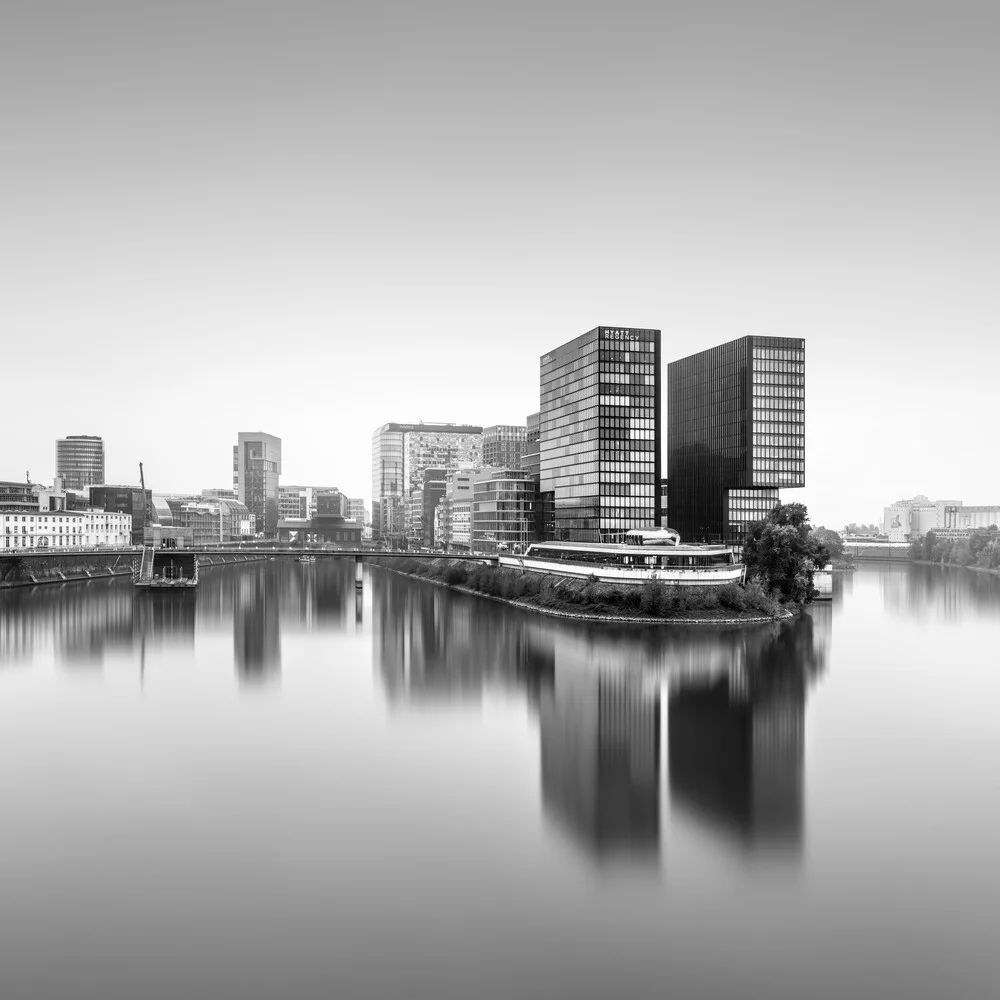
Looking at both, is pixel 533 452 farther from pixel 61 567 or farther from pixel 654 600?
pixel 61 567

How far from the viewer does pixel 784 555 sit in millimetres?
60219

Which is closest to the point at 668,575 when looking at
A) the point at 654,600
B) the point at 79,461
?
the point at 654,600

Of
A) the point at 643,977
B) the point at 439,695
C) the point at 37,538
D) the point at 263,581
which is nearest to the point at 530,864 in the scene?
the point at 643,977

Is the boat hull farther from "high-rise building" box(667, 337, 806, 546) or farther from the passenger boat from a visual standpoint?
"high-rise building" box(667, 337, 806, 546)

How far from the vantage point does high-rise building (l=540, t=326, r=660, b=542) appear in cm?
7538

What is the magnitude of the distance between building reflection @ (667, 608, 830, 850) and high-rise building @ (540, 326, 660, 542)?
33.4m

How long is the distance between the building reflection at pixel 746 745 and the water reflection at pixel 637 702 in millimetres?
67

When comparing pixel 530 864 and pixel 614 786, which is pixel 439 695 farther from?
pixel 530 864

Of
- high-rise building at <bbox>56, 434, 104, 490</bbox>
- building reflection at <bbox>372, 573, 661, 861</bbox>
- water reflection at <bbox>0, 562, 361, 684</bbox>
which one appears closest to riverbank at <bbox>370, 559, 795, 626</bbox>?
building reflection at <bbox>372, 573, 661, 861</bbox>

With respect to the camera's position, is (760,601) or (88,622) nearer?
(760,601)

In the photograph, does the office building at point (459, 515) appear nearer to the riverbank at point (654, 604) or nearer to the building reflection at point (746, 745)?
the riverbank at point (654, 604)

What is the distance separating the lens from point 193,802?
72.0 ft

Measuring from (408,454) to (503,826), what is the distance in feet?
561

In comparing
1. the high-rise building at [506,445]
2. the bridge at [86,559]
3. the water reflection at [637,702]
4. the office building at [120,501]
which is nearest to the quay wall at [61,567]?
the bridge at [86,559]
